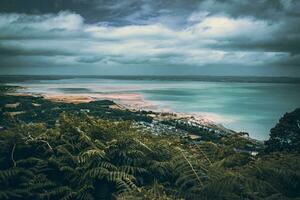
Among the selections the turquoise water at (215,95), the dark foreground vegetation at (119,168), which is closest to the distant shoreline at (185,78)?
the turquoise water at (215,95)

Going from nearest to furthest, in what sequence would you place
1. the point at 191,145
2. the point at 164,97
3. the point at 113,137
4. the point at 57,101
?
the point at 113,137 → the point at 191,145 → the point at 57,101 → the point at 164,97

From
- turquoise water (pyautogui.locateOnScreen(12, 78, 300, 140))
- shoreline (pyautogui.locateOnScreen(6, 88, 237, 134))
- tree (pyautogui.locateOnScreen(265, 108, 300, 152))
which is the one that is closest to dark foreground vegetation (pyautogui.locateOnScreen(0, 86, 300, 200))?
tree (pyautogui.locateOnScreen(265, 108, 300, 152))

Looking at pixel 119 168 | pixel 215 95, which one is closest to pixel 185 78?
pixel 215 95

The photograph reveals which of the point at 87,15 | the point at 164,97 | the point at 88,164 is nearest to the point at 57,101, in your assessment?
the point at 87,15

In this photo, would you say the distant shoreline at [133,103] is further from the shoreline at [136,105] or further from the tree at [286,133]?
the tree at [286,133]

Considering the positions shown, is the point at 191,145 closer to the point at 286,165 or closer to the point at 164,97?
the point at 286,165

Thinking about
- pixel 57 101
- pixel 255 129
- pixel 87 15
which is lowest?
pixel 255 129

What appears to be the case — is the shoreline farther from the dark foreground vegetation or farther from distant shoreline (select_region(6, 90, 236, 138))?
the dark foreground vegetation
